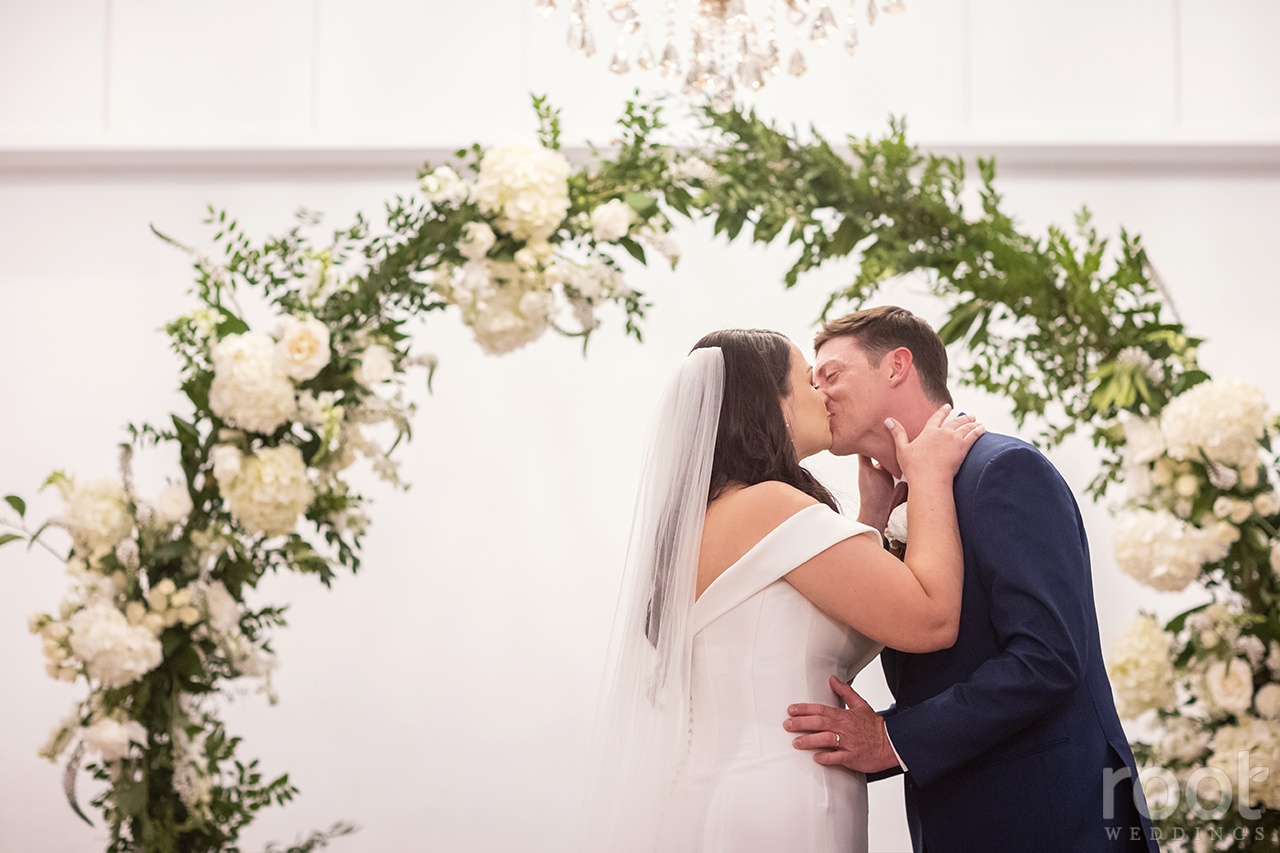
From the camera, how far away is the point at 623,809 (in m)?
2.59

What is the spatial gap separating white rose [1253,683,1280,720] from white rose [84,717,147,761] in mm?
2890

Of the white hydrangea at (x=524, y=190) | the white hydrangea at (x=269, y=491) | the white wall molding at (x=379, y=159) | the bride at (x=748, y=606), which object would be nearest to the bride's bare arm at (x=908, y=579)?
the bride at (x=748, y=606)

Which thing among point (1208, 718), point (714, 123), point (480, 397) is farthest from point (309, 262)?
point (1208, 718)

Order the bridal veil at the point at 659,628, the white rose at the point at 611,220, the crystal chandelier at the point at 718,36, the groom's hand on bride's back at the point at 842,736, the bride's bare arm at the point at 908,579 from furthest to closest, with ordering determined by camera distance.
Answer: the crystal chandelier at the point at 718,36 < the white rose at the point at 611,220 < the bridal veil at the point at 659,628 < the groom's hand on bride's back at the point at 842,736 < the bride's bare arm at the point at 908,579

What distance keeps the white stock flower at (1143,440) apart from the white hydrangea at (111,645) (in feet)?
8.66

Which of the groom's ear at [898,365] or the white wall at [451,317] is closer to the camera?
the groom's ear at [898,365]

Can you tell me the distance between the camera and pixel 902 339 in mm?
2861

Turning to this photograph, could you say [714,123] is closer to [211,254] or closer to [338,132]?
[338,132]

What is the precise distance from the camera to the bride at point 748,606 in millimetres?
2424

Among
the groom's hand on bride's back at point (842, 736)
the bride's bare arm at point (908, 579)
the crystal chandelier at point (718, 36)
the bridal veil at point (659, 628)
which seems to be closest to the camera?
the bride's bare arm at point (908, 579)

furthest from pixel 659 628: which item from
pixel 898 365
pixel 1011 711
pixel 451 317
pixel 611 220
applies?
pixel 451 317

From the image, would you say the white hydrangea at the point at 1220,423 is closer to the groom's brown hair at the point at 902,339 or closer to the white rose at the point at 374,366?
the groom's brown hair at the point at 902,339

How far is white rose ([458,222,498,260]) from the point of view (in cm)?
279

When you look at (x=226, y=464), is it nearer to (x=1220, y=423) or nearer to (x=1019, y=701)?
(x=1019, y=701)
